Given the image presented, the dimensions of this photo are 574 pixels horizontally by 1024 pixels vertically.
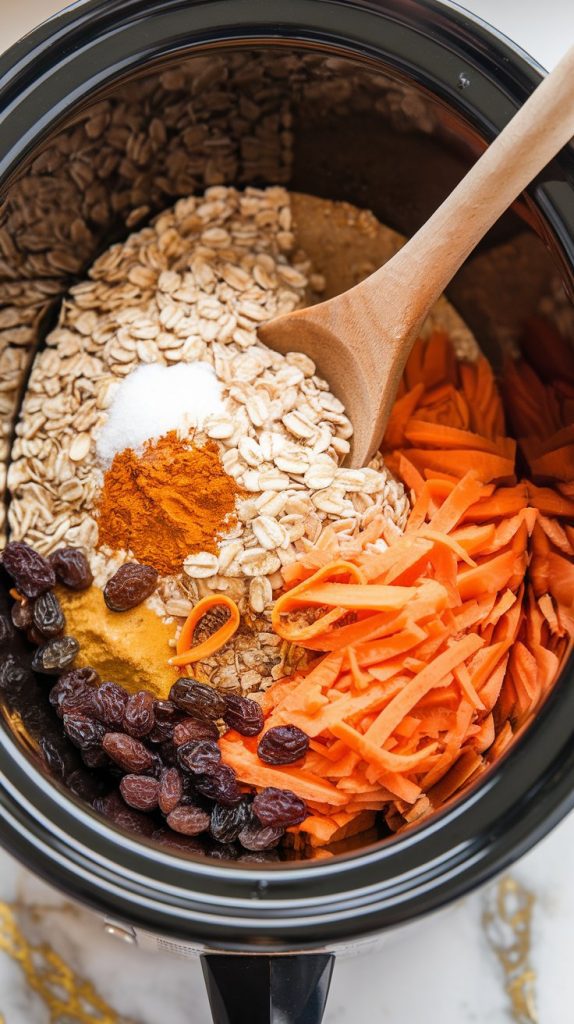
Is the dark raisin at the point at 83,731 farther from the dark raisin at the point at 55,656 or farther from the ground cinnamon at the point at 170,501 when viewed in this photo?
the ground cinnamon at the point at 170,501

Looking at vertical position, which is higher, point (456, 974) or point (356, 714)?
point (356, 714)

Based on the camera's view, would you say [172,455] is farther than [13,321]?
No

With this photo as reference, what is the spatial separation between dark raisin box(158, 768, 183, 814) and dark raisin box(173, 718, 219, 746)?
43 mm

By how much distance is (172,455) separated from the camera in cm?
113

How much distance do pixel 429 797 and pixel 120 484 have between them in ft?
1.80

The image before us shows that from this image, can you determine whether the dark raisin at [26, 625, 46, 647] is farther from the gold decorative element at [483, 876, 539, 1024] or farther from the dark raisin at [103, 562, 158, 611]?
the gold decorative element at [483, 876, 539, 1024]

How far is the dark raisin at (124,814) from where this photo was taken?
101 cm

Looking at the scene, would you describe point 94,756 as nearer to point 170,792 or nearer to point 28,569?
point 170,792

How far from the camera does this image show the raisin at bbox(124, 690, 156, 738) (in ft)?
3.47

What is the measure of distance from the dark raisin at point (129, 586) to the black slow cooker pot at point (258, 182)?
15 centimetres

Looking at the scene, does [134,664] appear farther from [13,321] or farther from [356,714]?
[13,321]

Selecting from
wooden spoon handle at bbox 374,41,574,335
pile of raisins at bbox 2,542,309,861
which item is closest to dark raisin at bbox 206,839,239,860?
pile of raisins at bbox 2,542,309,861

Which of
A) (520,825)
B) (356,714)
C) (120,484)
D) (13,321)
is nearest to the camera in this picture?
(520,825)

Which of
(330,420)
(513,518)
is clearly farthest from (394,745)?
(330,420)
